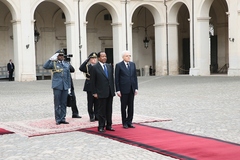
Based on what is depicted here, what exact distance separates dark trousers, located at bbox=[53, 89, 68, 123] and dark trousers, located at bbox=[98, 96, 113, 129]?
1313 millimetres

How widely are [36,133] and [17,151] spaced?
5.07 feet

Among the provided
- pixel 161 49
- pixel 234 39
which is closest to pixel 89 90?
pixel 234 39

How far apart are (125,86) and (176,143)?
2.23 metres

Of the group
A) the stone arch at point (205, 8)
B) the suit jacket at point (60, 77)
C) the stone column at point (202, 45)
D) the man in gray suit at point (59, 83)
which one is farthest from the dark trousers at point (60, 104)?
the stone arch at point (205, 8)

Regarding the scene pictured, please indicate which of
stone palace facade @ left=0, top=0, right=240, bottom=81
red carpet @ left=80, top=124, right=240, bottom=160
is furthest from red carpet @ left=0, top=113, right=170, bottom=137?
stone palace facade @ left=0, top=0, right=240, bottom=81

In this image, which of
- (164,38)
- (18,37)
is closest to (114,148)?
(18,37)

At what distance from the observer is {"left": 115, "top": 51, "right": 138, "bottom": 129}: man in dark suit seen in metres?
9.08

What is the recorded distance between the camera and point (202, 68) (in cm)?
3038

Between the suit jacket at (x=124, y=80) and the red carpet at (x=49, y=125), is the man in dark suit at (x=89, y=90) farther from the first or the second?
the suit jacket at (x=124, y=80)

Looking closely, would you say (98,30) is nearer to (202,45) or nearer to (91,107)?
(202,45)

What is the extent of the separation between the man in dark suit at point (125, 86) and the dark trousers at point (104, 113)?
314 millimetres

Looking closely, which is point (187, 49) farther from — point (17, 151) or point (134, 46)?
point (17, 151)

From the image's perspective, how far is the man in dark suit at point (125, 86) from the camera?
908 cm

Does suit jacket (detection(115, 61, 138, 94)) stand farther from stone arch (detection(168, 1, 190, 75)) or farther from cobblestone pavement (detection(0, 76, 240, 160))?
stone arch (detection(168, 1, 190, 75))
